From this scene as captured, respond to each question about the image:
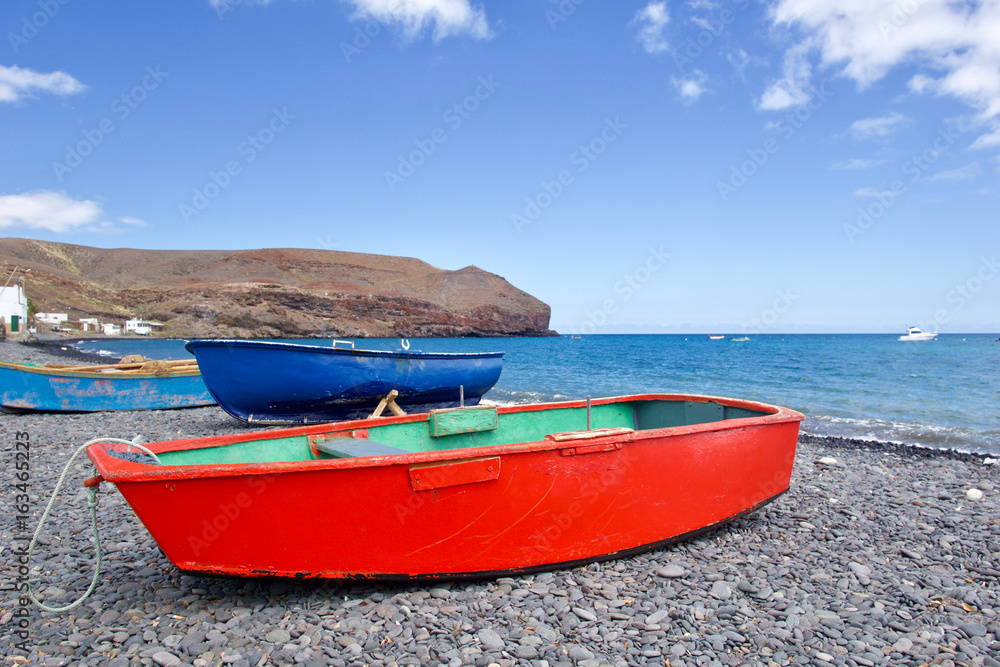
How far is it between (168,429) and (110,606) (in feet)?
24.3

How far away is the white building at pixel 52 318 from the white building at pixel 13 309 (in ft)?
61.4

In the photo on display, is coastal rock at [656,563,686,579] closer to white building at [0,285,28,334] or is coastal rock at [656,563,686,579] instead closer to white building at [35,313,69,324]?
white building at [0,285,28,334]

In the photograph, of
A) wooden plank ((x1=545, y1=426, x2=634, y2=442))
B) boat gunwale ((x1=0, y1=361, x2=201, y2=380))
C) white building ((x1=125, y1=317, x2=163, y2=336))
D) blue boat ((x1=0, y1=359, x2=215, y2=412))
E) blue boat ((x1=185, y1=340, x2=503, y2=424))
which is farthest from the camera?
white building ((x1=125, y1=317, x2=163, y2=336))

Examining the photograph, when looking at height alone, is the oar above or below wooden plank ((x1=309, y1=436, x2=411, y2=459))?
above

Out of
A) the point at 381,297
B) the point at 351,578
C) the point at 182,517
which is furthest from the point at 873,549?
the point at 381,297

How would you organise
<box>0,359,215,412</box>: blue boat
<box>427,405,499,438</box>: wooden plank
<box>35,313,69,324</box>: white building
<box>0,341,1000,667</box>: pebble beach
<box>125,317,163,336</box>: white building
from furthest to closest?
<box>125,317,163,336</box>: white building, <box>35,313,69,324</box>: white building, <box>0,359,215,412</box>: blue boat, <box>427,405,499,438</box>: wooden plank, <box>0,341,1000,667</box>: pebble beach

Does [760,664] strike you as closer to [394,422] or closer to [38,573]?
[394,422]

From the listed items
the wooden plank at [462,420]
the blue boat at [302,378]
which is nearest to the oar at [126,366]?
the blue boat at [302,378]

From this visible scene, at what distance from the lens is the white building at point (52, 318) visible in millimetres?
79688

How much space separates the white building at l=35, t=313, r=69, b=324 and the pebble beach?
98.8 m

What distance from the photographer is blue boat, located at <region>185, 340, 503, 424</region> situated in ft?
29.1

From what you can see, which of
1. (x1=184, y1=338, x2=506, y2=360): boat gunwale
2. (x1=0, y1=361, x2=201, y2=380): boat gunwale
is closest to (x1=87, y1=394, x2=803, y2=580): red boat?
(x1=184, y1=338, x2=506, y2=360): boat gunwale

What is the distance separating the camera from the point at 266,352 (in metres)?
8.86

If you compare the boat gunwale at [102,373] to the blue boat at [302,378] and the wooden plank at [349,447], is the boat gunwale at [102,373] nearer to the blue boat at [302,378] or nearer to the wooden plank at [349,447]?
the blue boat at [302,378]
